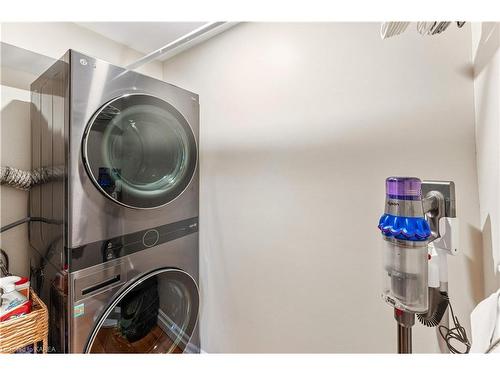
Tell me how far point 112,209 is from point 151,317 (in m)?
0.61

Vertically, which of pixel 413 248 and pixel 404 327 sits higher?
pixel 413 248

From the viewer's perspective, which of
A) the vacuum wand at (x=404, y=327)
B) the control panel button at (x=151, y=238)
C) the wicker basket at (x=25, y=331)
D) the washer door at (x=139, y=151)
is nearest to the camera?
the vacuum wand at (x=404, y=327)

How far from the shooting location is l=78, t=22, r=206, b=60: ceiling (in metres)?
1.31

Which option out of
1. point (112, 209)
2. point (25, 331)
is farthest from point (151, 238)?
point (25, 331)

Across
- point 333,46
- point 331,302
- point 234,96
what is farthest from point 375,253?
point 234,96

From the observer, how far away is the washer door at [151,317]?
95 centimetres

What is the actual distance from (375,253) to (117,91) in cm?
131

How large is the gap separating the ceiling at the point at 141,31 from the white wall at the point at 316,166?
140 millimetres

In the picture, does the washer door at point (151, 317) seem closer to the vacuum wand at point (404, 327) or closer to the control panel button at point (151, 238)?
the control panel button at point (151, 238)

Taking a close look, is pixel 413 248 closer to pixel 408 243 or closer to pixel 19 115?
pixel 408 243

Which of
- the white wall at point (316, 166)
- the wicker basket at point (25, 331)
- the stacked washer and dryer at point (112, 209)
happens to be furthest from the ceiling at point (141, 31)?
the wicker basket at point (25, 331)

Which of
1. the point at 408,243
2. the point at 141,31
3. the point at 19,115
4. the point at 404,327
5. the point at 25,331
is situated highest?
the point at 141,31

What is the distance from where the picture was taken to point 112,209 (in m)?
0.95

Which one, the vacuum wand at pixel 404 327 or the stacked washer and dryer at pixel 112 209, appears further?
the stacked washer and dryer at pixel 112 209
